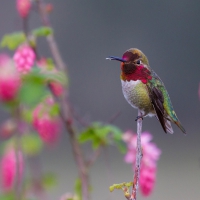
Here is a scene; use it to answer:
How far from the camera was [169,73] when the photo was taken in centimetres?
1026

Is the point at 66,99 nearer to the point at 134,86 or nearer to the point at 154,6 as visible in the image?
the point at 134,86

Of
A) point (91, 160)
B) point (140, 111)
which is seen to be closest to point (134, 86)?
point (140, 111)

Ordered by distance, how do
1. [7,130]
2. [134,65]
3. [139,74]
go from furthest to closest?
[7,130]
[139,74]
[134,65]

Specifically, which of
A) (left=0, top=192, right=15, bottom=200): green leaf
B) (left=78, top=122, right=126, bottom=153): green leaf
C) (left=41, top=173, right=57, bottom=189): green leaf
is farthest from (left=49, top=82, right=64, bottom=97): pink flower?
(left=0, top=192, right=15, bottom=200): green leaf

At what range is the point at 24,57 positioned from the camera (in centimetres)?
206

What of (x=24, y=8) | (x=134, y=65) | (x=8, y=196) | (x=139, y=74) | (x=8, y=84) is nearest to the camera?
(x=8, y=84)

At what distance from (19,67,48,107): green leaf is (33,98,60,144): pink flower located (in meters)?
0.75

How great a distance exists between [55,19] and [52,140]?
28.3ft

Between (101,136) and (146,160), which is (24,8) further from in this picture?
(146,160)

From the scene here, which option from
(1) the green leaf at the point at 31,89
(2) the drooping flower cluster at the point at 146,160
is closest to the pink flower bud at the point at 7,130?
(2) the drooping flower cluster at the point at 146,160

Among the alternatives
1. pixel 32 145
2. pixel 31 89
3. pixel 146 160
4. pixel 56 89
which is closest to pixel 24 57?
pixel 56 89

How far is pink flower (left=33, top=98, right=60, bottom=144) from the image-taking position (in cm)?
226

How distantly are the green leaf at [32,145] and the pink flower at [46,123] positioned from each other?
0.08ft

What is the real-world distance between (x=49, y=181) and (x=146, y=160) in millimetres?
321
